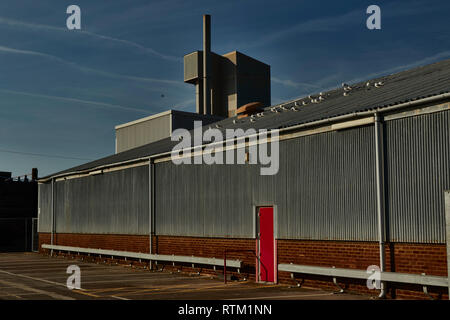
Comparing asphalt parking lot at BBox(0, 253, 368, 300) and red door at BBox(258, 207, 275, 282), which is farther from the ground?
red door at BBox(258, 207, 275, 282)

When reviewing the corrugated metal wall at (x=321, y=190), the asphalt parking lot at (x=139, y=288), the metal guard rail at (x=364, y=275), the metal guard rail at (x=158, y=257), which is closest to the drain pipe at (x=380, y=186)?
the corrugated metal wall at (x=321, y=190)

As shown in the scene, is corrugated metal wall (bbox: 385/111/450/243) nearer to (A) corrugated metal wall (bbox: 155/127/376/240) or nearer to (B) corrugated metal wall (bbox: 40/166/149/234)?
(A) corrugated metal wall (bbox: 155/127/376/240)

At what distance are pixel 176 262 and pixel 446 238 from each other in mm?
13030

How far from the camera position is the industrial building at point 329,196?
14141 millimetres

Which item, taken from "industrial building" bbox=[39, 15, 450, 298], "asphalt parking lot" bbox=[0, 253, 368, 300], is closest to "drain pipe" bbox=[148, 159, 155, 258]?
"industrial building" bbox=[39, 15, 450, 298]

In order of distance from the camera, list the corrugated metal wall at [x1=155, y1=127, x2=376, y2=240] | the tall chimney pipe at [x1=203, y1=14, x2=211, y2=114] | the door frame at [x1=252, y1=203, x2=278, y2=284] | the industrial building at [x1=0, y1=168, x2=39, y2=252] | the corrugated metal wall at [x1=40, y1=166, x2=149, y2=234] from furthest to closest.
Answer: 1. the tall chimney pipe at [x1=203, y1=14, x2=211, y2=114]
2. the industrial building at [x1=0, y1=168, x2=39, y2=252]
3. the corrugated metal wall at [x1=40, y1=166, x2=149, y2=234]
4. the door frame at [x1=252, y1=203, x2=278, y2=284]
5. the corrugated metal wall at [x1=155, y1=127, x2=376, y2=240]

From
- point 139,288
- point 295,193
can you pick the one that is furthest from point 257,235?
point 139,288

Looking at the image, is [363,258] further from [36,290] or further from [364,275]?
[36,290]

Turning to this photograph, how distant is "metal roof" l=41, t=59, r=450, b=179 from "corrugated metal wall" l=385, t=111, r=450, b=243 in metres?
0.71

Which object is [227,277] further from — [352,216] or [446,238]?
[446,238]

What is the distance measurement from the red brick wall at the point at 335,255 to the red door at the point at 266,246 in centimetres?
36

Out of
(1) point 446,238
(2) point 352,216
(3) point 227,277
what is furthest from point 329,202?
(3) point 227,277

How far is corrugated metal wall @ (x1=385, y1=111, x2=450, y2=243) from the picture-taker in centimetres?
1376

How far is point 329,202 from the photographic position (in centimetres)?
1681
